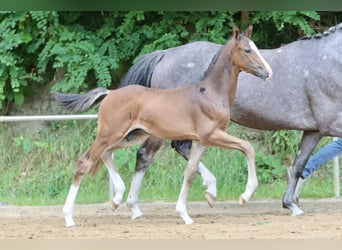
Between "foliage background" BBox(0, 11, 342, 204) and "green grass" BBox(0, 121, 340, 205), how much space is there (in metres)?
0.01

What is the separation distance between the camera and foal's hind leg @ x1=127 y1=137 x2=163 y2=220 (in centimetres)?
665

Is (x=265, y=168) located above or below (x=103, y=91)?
below

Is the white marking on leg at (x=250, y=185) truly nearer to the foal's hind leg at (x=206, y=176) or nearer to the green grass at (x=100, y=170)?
the foal's hind leg at (x=206, y=176)

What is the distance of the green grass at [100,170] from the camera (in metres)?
8.30

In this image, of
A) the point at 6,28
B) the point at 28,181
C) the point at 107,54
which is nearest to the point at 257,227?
the point at 28,181

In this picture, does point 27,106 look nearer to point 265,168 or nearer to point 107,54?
point 107,54

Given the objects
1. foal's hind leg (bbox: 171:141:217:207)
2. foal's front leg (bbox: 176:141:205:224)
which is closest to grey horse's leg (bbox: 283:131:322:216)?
foal's hind leg (bbox: 171:141:217:207)

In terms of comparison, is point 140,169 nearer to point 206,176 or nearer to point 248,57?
point 206,176

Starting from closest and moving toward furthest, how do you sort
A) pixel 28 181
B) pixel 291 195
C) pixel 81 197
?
pixel 291 195 → pixel 81 197 → pixel 28 181

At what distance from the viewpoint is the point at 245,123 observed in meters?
7.09

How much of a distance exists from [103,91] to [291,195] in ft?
7.78

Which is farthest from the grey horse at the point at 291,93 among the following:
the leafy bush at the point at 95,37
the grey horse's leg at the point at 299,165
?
the leafy bush at the point at 95,37

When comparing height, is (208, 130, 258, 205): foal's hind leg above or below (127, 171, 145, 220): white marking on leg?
above

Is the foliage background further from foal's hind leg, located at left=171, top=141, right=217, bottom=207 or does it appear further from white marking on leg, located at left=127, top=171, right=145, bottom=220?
white marking on leg, located at left=127, top=171, right=145, bottom=220
